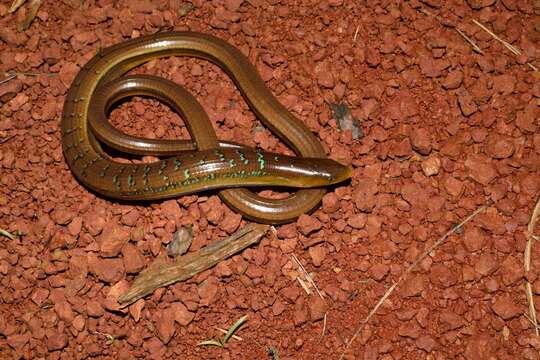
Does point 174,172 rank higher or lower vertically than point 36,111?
lower

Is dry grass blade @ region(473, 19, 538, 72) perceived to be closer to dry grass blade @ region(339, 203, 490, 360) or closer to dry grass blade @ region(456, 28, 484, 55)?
dry grass blade @ region(456, 28, 484, 55)

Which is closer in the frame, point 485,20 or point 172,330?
point 172,330

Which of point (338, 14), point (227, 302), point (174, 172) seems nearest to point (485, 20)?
point (338, 14)

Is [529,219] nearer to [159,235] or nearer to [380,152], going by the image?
[380,152]

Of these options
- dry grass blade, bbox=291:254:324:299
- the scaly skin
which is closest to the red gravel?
dry grass blade, bbox=291:254:324:299

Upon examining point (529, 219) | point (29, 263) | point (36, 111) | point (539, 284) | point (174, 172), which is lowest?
point (539, 284)

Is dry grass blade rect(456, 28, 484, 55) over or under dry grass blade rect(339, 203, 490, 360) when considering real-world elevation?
over

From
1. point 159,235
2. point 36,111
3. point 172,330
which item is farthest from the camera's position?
point 36,111

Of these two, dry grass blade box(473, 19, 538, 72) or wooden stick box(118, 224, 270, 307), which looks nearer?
wooden stick box(118, 224, 270, 307)

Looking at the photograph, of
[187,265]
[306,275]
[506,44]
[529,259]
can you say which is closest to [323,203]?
[306,275]
